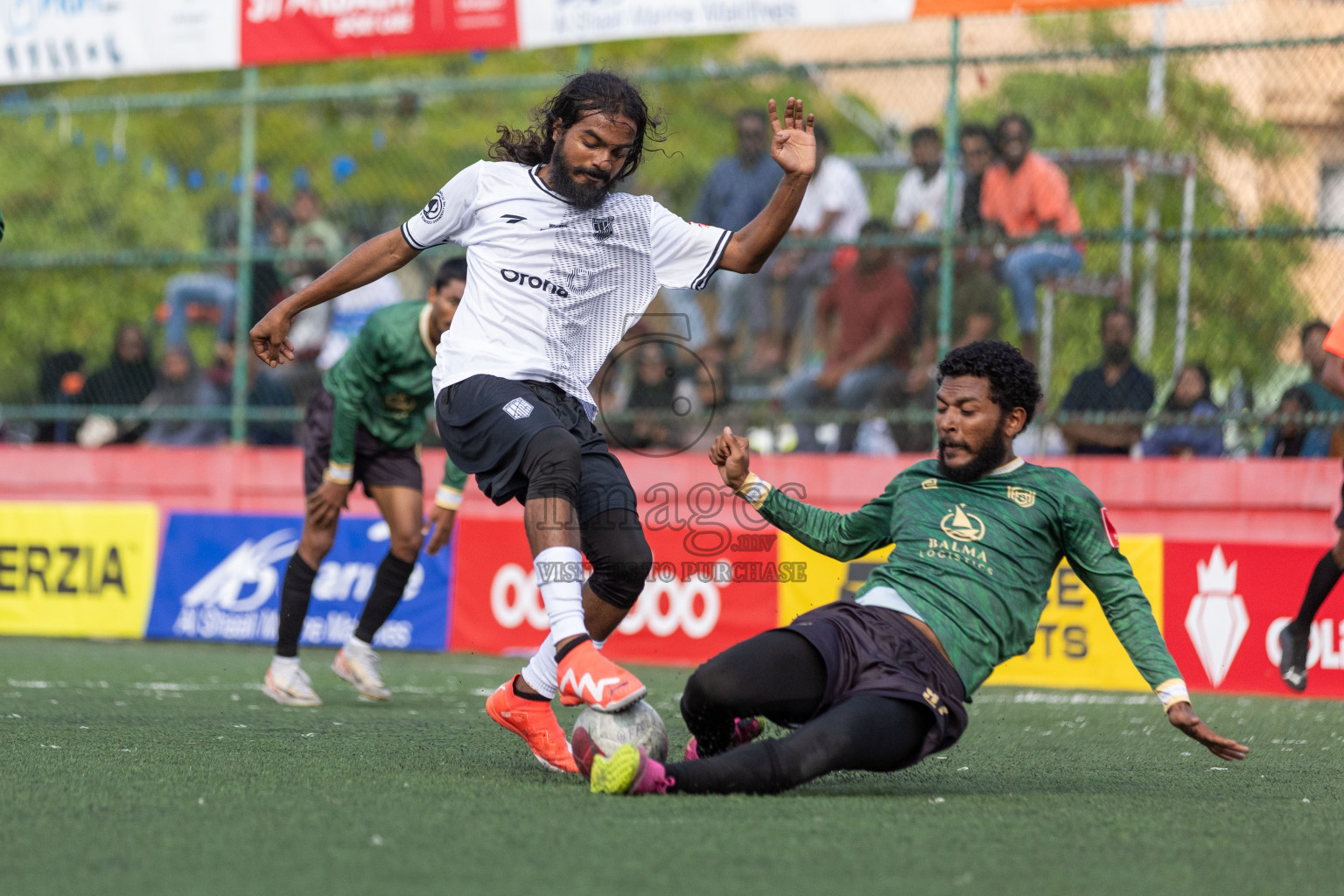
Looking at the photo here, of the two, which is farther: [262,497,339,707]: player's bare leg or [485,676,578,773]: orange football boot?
[262,497,339,707]: player's bare leg

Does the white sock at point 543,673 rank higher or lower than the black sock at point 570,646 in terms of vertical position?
lower

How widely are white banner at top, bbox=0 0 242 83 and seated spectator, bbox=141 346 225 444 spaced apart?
2266mm

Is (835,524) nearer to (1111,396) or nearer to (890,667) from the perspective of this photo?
(890,667)

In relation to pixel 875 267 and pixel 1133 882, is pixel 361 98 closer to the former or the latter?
pixel 875 267

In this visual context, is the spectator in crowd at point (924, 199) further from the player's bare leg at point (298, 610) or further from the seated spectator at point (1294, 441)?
the player's bare leg at point (298, 610)

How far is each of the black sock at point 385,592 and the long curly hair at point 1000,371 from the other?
141 inches

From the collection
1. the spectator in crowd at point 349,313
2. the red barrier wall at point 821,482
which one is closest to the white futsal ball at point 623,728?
the red barrier wall at point 821,482

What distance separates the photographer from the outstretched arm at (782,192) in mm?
4910

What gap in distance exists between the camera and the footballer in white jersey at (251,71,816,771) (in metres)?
4.90

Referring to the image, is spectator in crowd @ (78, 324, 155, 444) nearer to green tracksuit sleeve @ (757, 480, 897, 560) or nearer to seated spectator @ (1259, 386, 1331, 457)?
seated spectator @ (1259, 386, 1331, 457)

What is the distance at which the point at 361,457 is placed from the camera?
7.65 meters

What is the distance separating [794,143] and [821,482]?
5893mm

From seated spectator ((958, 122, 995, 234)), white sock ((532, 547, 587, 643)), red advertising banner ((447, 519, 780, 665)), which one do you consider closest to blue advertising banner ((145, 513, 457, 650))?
red advertising banner ((447, 519, 780, 665))

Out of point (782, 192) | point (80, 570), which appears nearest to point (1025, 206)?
point (782, 192)
